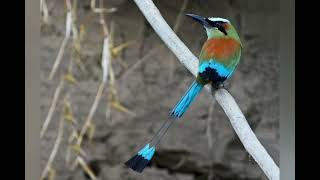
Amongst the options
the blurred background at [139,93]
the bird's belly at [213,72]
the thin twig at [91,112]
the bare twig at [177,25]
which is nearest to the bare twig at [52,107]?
the blurred background at [139,93]

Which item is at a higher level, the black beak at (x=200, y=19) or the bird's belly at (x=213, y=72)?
the black beak at (x=200, y=19)

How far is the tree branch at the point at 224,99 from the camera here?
2109 millimetres

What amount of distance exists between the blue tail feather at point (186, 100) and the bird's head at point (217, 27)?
0.19 m

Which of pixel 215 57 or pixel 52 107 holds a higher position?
pixel 215 57

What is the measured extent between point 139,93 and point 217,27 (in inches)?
15.0

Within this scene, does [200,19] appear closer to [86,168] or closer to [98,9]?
[98,9]

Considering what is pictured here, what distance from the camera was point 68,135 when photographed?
2318 millimetres

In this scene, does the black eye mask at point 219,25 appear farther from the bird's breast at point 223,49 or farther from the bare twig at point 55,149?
the bare twig at point 55,149

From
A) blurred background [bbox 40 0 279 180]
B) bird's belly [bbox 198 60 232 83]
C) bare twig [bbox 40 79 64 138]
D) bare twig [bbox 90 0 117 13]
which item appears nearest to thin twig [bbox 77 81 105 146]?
blurred background [bbox 40 0 279 180]

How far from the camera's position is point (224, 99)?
7.07 ft

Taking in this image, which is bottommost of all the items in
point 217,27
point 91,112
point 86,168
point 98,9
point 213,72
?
point 86,168

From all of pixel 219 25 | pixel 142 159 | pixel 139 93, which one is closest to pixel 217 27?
pixel 219 25
